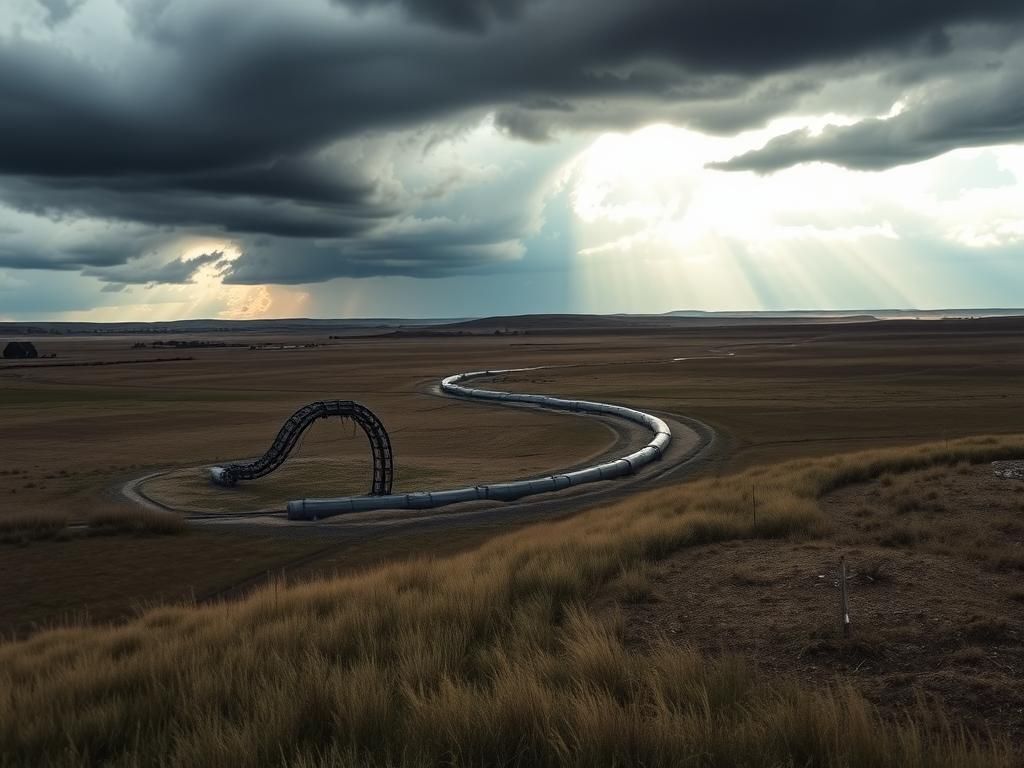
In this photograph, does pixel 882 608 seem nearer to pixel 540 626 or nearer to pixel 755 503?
pixel 540 626

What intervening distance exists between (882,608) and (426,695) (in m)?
7.40

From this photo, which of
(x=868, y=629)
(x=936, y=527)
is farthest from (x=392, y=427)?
(x=868, y=629)

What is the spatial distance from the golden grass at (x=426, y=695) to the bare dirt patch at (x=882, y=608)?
1.01 m

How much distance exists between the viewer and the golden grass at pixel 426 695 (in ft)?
21.6

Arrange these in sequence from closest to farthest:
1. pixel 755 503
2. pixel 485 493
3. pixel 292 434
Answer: pixel 755 503 → pixel 485 493 → pixel 292 434

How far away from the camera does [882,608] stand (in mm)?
11555

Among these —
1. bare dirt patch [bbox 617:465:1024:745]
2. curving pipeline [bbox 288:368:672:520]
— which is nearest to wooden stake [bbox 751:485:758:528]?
bare dirt patch [bbox 617:465:1024:745]

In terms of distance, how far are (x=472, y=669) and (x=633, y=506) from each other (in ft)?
50.5

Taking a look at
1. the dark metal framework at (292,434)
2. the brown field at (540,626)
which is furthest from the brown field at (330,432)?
the dark metal framework at (292,434)

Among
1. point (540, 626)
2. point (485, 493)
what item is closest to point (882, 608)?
point (540, 626)

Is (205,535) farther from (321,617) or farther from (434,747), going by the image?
(434,747)

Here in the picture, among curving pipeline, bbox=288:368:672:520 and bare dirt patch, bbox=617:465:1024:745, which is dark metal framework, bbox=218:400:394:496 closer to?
curving pipeline, bbox=288:368:672:520

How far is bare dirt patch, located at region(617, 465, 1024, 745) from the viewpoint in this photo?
8.90 m

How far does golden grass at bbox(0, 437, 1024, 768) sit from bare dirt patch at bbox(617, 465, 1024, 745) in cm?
101
